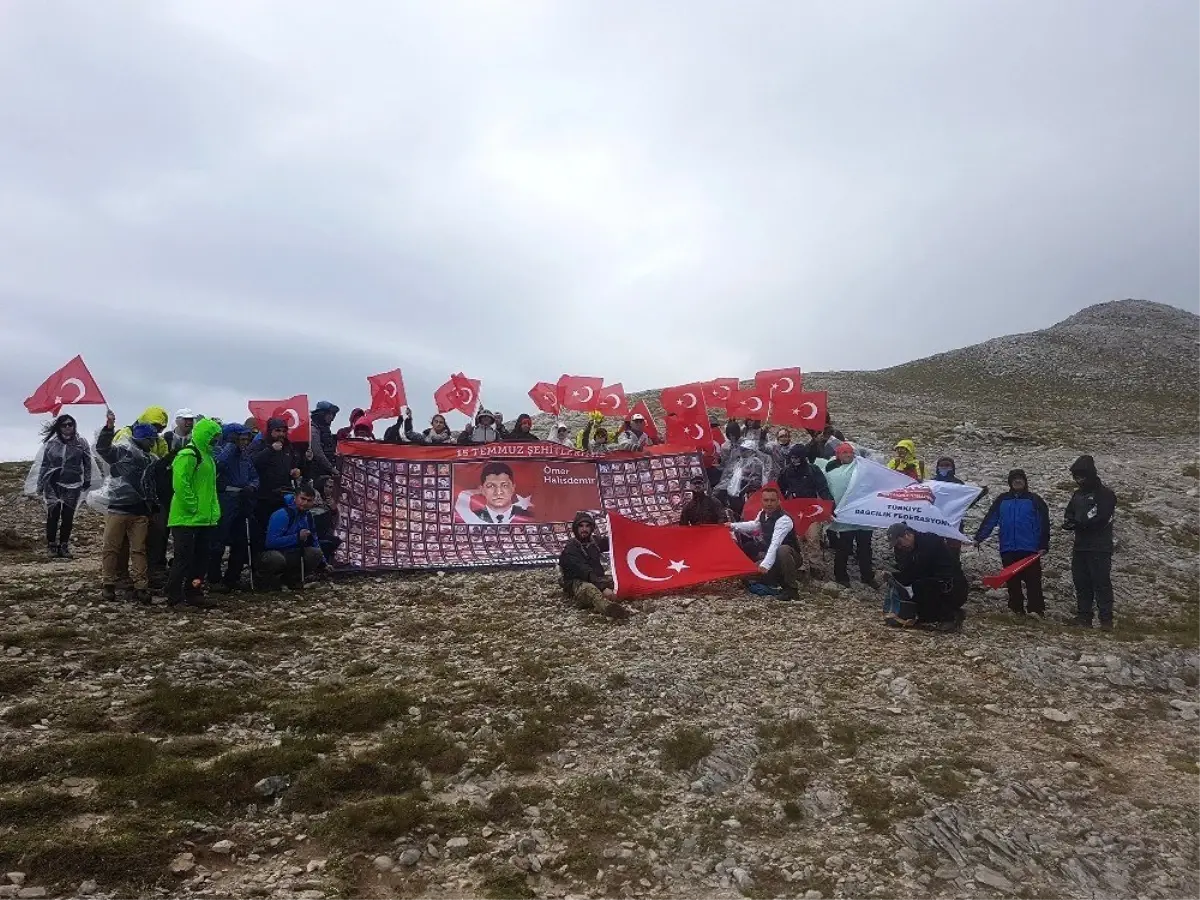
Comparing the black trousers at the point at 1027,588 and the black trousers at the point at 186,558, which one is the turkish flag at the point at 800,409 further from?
the black trousers at the point at 186,558

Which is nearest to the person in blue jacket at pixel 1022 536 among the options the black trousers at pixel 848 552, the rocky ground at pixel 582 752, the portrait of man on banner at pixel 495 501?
the rocky ground at pixel 582 752

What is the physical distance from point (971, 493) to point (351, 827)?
39.5 feet

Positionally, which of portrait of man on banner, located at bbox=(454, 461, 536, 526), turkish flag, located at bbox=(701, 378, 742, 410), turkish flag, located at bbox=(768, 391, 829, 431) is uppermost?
turkish flag, located at bbox=(701, 378, 742, 410)

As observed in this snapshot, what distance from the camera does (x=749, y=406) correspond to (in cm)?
1911

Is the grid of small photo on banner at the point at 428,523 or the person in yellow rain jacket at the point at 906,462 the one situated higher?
the person in yellow rain jacket at the point at 906,462

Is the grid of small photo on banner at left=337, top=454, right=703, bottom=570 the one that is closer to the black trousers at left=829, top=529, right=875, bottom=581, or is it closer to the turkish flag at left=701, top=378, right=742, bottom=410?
the turkish flag at left=701, top=378, right=742, bottom=410

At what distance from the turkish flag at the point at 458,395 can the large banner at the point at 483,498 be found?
12.5 ft

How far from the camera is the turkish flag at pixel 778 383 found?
1877 centimetres

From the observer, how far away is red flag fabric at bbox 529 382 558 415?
25219 mm

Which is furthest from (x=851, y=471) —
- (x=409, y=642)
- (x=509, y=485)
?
(x=409, y=642)

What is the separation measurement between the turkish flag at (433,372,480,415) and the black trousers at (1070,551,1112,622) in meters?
14.3

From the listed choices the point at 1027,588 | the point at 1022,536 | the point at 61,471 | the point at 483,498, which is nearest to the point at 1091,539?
the point at 1022,536

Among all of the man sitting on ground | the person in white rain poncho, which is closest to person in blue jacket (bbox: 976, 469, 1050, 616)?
the man sitting on ground

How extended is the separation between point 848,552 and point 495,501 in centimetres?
739
